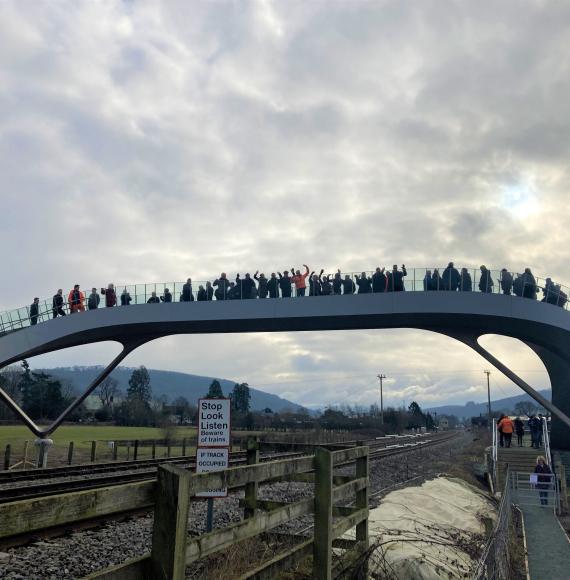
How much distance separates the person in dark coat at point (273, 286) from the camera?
90.6 ft

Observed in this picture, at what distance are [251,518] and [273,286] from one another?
23.5m

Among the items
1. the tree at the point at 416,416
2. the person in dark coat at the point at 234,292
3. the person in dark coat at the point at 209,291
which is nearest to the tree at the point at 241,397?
the tree at the point at 416,416

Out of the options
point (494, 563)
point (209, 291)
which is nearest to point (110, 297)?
point (209, 291)

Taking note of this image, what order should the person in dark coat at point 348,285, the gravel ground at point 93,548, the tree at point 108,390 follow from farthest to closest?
the tree at point 108,390, the person in dark coat at point 348,285, the gravel ground at point 93,548

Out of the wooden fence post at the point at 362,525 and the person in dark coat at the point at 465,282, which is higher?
the person in dark coat at the point at 465,282

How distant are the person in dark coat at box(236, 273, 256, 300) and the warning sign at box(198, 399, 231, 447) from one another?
1997 cm

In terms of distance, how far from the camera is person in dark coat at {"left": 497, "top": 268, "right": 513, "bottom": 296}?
25188 mm

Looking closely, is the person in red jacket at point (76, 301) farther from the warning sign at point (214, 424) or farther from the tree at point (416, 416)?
the tree at point (416, 416)

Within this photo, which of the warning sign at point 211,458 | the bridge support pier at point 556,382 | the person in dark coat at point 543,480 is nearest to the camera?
the warning sign at point 211,458

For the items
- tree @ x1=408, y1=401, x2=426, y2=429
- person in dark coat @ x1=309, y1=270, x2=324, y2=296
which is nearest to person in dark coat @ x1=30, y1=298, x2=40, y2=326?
person in dark coat @ x1=309, y1=270, x2=324, y2=296

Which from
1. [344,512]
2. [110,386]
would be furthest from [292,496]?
[110,386]

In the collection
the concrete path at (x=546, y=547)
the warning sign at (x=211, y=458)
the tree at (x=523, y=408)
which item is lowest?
the concrete path at (x=546, y=547)

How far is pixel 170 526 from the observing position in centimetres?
311

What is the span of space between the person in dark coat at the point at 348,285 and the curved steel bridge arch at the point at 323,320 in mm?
313
